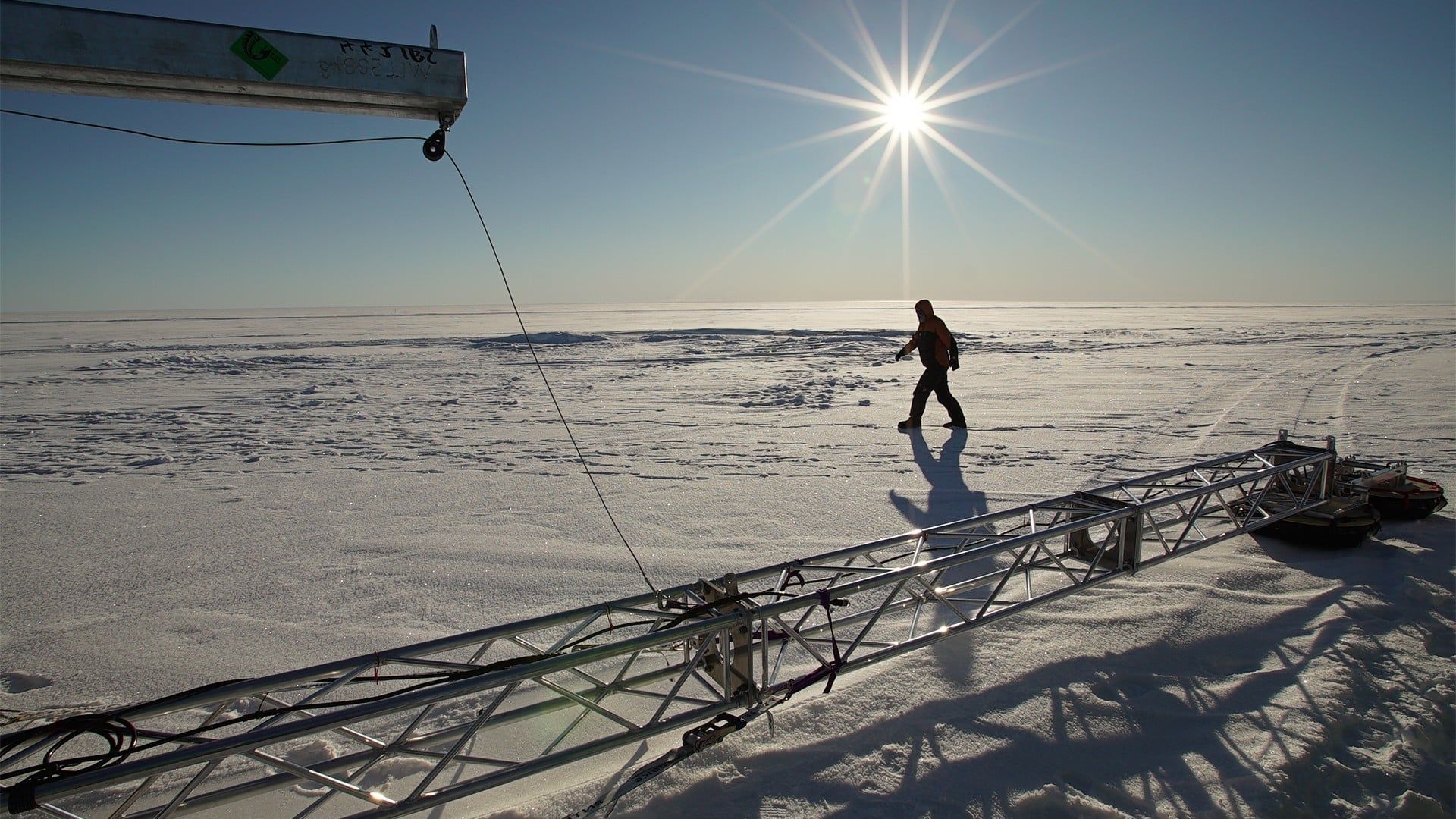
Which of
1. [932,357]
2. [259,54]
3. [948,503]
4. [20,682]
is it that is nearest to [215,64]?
[259,54]

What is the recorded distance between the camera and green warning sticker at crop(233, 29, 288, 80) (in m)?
2.75

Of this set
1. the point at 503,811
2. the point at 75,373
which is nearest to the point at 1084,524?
the point at 503,811

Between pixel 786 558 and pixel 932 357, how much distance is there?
15.9ft

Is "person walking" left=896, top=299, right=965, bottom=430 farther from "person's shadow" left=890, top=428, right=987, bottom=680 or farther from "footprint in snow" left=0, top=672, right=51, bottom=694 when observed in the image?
"footprint in snow" left=0, top=672, right=51, bottom=694

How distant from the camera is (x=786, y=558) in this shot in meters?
5.64

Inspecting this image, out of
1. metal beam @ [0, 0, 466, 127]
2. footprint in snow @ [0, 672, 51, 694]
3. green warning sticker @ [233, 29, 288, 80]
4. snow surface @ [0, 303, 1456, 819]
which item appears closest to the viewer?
metal beam @ [0, 0, 466, 127]

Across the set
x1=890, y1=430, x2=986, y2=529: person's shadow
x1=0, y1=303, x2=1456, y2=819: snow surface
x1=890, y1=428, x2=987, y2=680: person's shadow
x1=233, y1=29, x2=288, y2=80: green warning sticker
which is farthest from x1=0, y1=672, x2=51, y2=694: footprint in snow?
x1=890, y1=430, x2=986, y2=529: person's shadow

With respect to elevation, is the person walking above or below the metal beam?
below

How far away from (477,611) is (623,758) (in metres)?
1.89

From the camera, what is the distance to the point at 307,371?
57.4 ft

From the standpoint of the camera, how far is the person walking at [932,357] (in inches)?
371

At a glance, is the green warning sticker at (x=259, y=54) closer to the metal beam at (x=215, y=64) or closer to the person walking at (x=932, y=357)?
the metal beam at (x=215, y=64)

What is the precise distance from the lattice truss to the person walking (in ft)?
14.6

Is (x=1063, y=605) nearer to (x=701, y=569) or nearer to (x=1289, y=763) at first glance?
(x=1289, y=763)
